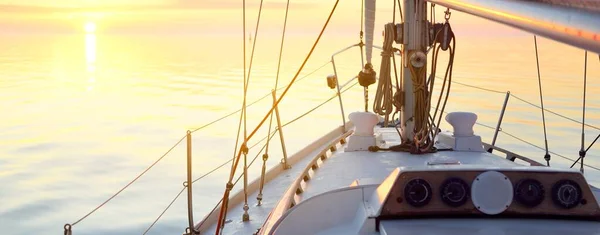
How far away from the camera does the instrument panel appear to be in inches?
162

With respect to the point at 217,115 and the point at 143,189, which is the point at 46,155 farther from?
the point at 217,115

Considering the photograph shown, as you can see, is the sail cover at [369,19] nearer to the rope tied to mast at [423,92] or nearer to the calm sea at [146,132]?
the rope tied to mast at [423,92]

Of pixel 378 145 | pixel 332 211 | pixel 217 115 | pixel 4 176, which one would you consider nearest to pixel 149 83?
pixel 217 115

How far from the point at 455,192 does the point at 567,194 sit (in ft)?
1.99

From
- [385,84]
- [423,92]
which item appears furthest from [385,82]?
[423,92]

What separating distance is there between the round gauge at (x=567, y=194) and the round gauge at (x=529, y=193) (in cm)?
8

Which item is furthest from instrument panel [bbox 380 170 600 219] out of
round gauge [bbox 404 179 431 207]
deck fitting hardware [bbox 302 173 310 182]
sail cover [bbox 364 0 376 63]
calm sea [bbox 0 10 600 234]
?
calm sea [bbox 0 10 600 234]

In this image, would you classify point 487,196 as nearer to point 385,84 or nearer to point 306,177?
point 306,177

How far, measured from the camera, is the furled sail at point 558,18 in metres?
1.89

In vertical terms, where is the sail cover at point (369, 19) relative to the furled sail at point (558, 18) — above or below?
above

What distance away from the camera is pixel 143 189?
12008 millimetres

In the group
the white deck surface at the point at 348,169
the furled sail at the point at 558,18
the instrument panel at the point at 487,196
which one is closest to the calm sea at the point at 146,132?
the white deck surface at the point at 348,169

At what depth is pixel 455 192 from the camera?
4133mm

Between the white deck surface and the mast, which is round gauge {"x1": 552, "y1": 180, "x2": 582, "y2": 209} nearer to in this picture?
the white deck surface
